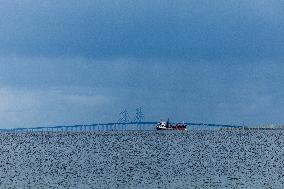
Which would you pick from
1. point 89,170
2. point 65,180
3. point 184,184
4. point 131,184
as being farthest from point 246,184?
point 89,170

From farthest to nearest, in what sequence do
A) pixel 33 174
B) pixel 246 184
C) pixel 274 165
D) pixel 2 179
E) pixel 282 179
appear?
pixel 274 165
pixel 33 174
pixel 2 179
pixel 282 179
pixel 246 184

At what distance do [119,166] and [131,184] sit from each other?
29.9 m

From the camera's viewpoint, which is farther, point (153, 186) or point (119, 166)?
point (119, 166)

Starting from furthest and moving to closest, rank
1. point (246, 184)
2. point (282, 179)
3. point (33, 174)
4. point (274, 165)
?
1. point (274, 165)
2. point (33, 174)
3. point (282, 179)
4. point (246, 184)

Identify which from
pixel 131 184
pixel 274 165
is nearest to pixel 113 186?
pixel 131 184

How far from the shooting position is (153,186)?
7575cm

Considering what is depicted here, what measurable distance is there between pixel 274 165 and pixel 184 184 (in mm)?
34070

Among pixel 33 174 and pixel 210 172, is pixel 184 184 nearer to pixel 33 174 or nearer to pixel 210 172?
pixel 210 172

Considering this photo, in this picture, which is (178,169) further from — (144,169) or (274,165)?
(274,165)

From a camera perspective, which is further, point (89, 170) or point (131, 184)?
point (89, 170)

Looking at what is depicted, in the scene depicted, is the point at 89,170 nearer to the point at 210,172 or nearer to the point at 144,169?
the point at 144,169

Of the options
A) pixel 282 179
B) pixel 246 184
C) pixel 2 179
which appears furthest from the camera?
pixel 2 179

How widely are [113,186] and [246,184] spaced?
14.8m

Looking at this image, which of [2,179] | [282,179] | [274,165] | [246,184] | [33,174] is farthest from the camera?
[274,165]
